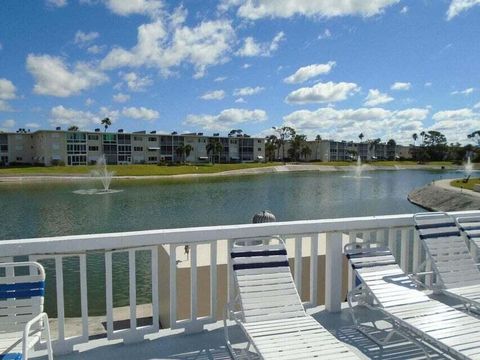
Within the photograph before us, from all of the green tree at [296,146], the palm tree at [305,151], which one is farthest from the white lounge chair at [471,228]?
the palm tree at [305,151]

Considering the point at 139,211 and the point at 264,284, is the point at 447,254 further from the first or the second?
the point at 139,211

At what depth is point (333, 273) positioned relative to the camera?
3.97 m

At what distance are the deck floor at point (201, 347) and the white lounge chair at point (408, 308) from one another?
0.45 ft

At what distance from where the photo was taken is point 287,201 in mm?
32375

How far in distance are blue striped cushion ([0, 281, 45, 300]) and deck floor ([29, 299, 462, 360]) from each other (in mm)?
795

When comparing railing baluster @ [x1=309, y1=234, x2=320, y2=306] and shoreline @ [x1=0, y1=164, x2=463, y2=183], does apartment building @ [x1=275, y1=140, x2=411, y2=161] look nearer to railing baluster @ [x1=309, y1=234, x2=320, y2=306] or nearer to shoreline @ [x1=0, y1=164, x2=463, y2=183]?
shoreline @ [x1=0, y1=164, x2=463, y2=183]

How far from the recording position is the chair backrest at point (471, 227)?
418cm

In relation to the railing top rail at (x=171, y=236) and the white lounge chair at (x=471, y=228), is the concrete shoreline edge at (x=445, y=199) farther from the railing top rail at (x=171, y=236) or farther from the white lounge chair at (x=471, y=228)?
the railing top rail at (x=171, y=236)

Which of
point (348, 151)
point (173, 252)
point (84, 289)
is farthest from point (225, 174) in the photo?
point (348, 151)

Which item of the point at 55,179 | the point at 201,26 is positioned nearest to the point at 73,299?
the point at 201,26

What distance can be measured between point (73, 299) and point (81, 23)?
1187cm

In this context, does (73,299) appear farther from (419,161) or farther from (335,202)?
(419,161)

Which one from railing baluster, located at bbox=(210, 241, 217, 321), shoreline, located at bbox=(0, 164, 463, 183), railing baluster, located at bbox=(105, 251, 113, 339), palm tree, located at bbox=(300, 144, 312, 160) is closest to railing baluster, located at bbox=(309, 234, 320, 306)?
railing baluster, located at bbox=(210, 241, 217, 321)

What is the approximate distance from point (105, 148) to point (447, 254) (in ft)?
280
